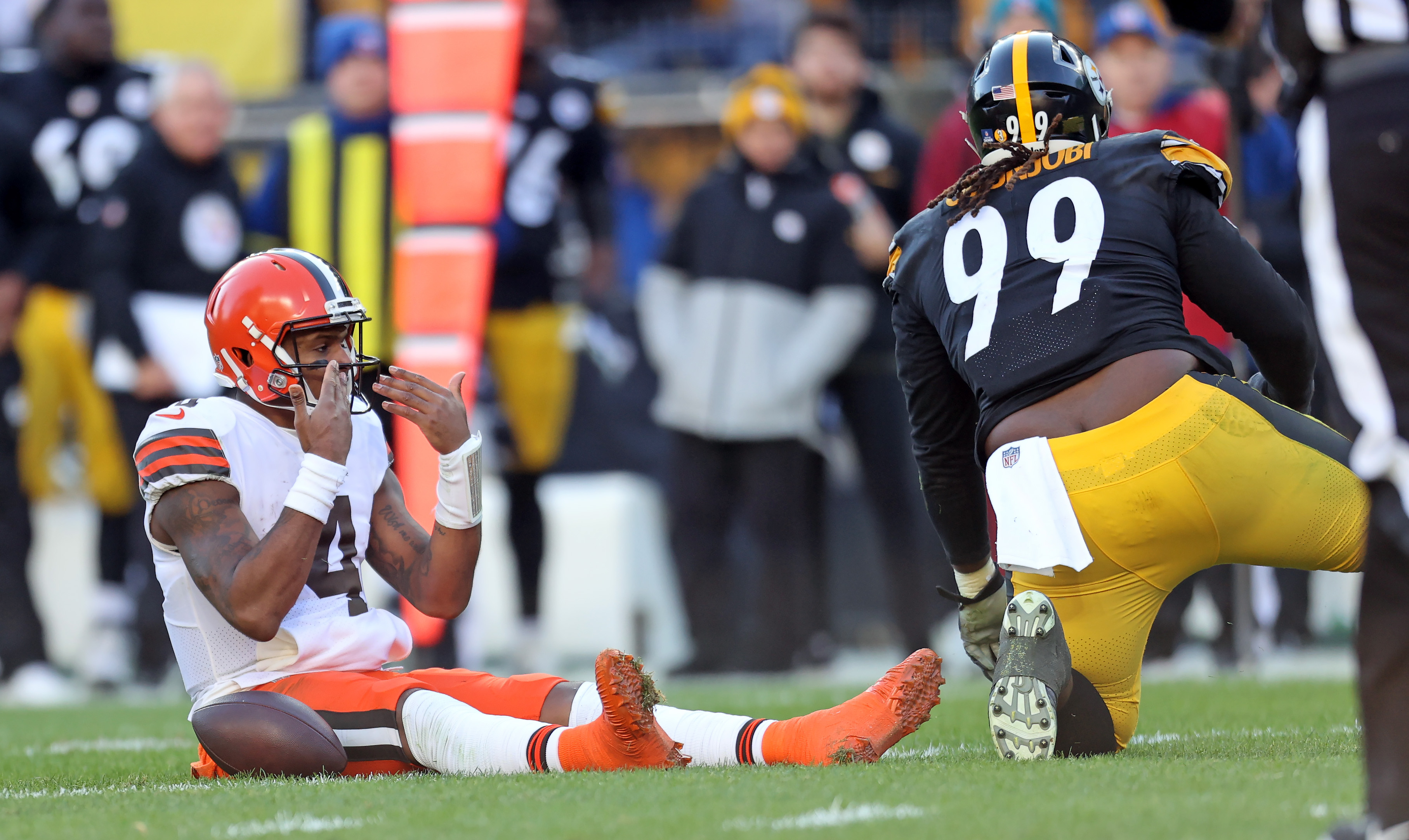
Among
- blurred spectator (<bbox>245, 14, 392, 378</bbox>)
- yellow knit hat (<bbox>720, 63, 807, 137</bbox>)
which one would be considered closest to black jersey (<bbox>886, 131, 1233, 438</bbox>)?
yellow knit hat (<bbox>720, 63, 807, 137</bbox>)

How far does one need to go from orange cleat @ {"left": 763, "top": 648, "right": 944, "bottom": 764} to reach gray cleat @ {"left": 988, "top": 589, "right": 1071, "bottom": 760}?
128 millimetres

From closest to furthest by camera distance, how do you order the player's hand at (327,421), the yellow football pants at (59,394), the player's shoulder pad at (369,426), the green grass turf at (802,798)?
the green grass turf at (802,798), the player's hand at (327,421), the player's shoulder pad at (369,426), the yellow football pants at (59,394)

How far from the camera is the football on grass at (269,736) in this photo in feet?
11.4

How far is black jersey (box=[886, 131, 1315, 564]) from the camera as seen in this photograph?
11.7ft

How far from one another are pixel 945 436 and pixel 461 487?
1.11 m

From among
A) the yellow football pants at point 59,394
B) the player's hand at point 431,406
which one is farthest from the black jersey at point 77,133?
the player's hand at point 431,406

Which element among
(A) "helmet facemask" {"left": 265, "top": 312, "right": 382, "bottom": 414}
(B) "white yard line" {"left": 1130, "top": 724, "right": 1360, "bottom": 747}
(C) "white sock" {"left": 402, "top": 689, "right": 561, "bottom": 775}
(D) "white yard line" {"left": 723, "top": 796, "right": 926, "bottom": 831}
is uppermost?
(A) "helmet facemask" {"left": 265, "top": 312, "right": 382, "bottom": 414}

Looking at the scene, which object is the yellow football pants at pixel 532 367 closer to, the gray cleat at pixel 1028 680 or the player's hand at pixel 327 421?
the player's hand at pixel 327 421

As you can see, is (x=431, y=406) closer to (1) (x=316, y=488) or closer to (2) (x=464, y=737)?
(1) (x=316, y=488)

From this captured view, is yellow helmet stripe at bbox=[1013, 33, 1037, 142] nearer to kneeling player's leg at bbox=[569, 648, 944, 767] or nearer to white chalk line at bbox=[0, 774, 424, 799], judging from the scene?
kneeling player's leg at bbox=[569, 648, 944, 767]

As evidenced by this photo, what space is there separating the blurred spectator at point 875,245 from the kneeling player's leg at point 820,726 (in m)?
3.71

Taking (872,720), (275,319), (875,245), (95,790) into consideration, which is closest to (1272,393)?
(872,720)

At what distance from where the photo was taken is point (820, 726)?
341 cm

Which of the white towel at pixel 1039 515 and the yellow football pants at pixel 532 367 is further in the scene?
the yellow football pants at pixel 532 367
